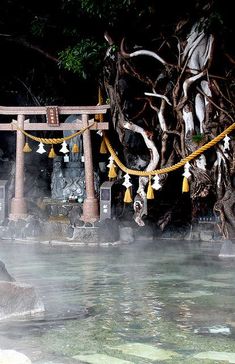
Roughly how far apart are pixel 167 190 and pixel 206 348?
14.3 m

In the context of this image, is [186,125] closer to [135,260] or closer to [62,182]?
[135,260]

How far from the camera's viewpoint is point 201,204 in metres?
22.4

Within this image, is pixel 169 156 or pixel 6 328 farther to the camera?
pixel 169 156

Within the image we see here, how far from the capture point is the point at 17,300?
35.2 feet

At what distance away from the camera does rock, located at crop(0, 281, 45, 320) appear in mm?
10461

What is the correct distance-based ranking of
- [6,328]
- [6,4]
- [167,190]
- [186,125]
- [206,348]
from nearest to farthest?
[206,348]
[6,328]
[186,125]
[167,190]
[6,4]

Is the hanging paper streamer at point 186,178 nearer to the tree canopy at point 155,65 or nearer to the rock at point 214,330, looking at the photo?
the tree canopy at point 155,65

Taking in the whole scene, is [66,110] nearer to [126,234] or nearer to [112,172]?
[112,172]

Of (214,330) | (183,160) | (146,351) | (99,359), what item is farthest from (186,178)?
(99,359)

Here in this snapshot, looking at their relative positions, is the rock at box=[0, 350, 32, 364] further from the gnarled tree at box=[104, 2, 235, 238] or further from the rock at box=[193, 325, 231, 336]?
the gnarled tree at box=[104, 2, 235, 238]

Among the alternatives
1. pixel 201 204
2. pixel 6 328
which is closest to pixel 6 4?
pixel 201 204

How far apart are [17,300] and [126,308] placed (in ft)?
6.42

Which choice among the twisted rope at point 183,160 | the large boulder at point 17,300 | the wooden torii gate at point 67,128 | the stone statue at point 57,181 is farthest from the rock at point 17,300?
the stone statue at point 57,181

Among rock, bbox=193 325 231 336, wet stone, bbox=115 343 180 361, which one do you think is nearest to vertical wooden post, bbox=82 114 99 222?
rock, bbox=193 325 231 336
